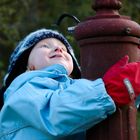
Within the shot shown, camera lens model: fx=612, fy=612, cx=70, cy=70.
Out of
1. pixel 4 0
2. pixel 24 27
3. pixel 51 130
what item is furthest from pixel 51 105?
pixel 24 27

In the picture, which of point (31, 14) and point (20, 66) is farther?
point (31, 14)

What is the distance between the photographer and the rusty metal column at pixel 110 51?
9.63ft

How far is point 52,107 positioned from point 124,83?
0.36 metres

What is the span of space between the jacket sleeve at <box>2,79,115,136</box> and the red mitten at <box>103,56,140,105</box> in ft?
0.13

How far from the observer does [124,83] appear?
2807 mm

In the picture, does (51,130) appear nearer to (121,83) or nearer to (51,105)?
(51,105)

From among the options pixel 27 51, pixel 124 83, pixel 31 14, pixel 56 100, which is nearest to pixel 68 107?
pixel 56 100

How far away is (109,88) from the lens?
2.83 m

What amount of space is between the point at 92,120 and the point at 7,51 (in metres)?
12.4

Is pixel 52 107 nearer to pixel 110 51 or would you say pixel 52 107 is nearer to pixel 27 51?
pixel 110 51

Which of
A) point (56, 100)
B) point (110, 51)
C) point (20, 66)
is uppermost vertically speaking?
point (110, 51)

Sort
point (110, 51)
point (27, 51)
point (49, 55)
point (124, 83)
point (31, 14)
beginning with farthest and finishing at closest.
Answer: point (31, 14) → point (27, 51) → point (49, 55) → point (110, 51) → point (124, 83)

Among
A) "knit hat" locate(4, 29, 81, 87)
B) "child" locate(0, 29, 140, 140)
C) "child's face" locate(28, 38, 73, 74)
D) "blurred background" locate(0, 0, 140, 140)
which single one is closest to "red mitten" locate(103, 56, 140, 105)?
"child" locate(0, 29, 140, 140)

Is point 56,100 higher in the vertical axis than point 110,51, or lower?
lower
